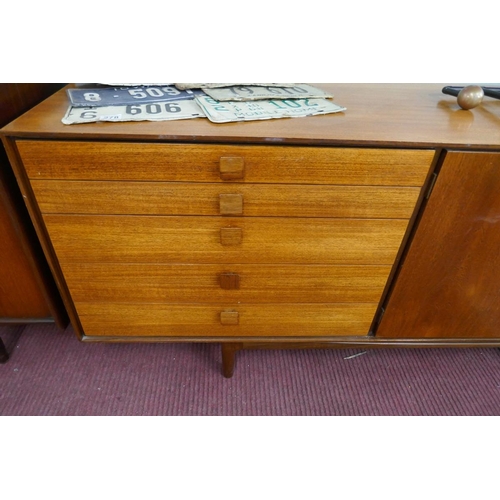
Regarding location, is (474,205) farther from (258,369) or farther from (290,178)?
(258,369)

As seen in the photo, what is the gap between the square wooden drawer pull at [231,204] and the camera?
2.28ft

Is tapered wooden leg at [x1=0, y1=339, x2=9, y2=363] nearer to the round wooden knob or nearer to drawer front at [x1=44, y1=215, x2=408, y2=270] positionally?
drawer front at [x1=44, y1=215, x2=408, y2=270]

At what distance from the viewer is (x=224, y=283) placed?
828 millimetres

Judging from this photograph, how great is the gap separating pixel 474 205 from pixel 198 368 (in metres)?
0.81

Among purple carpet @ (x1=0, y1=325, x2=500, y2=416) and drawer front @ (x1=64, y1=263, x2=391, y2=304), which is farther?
purple carpet @ (x1=0, y1=325, x2=500, y2=416)

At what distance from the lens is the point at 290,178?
68cm

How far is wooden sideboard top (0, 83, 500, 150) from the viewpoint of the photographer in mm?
633

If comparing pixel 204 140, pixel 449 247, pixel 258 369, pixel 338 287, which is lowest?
pixel 258 369

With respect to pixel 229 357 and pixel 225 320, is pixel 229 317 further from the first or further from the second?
pixel 229 357

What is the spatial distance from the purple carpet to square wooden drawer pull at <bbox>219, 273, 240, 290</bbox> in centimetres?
34

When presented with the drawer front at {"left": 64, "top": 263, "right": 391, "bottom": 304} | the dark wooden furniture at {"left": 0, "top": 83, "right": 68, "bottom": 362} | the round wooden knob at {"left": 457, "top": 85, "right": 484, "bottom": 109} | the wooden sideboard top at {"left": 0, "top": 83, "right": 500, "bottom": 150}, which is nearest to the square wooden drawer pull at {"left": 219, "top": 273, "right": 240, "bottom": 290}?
the drawer front at {"left": 64, "top": 263, "right": 391, "bottom": 304}

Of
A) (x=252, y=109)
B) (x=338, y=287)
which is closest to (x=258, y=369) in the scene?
(x=338, y=287)

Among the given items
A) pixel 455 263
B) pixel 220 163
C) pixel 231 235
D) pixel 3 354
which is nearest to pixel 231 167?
pixel 220 163

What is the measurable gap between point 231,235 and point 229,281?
0.12 meters
